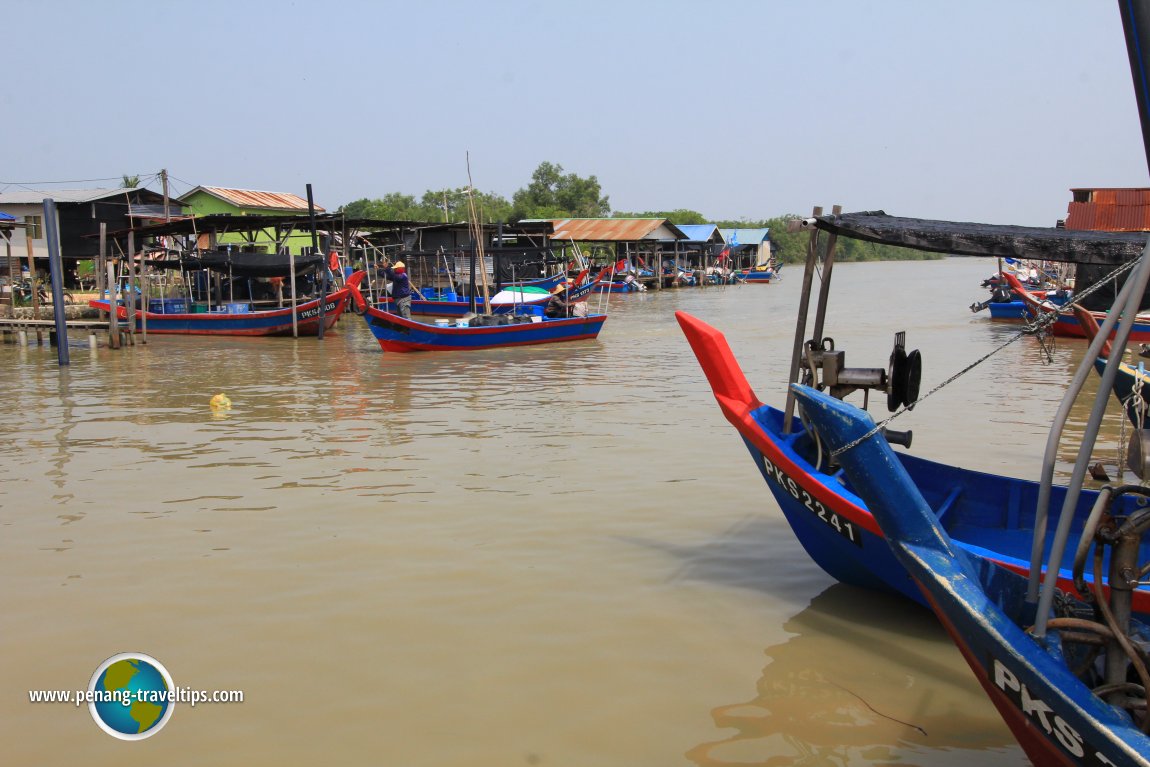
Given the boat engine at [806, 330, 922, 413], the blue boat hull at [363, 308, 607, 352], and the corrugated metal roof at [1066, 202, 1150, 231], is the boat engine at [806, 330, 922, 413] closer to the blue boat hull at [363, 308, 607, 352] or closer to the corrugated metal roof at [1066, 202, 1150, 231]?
the blue boat hull at [363, 308, 607, 352]

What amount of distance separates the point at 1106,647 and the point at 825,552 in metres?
2.18

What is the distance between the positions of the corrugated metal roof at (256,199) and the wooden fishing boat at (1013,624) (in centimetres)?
3421

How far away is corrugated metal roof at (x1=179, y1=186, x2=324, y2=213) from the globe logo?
3237 cm

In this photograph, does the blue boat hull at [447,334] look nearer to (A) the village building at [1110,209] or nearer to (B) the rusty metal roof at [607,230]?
(A) the village building at [1110,209]

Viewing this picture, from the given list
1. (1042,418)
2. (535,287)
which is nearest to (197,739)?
(1042,418)

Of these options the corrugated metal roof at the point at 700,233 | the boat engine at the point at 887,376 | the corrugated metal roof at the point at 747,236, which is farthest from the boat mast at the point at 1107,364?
the corrugated metal roof at the point at 747,236

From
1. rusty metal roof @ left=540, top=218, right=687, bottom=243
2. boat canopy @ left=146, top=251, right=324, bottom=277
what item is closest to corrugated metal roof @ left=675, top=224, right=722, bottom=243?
rusty metal roof @ left=540, top=218, right=687, bottom=243

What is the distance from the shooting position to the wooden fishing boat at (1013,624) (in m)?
2.78

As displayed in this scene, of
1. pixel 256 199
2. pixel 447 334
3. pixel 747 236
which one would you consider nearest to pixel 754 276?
pixel 747 236

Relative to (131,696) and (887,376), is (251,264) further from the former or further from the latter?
(131,696)

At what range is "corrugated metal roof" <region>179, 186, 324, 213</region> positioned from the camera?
36.3 meters

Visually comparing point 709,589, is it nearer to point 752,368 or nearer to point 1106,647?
point 1106,647

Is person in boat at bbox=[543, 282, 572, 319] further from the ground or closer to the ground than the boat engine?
closer to the ground

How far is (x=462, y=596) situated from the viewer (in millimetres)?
5242
